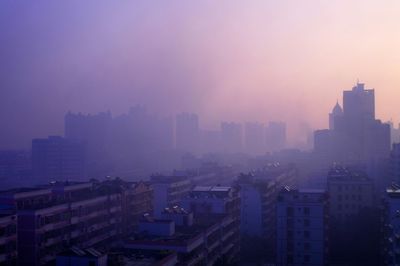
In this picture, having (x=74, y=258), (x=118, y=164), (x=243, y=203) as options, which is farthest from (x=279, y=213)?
(x=118, y=164)

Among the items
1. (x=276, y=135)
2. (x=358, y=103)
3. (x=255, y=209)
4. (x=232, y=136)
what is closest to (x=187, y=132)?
(x=232, y=136)

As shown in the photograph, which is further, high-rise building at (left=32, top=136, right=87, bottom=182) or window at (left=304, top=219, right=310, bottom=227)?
high-rise building at (left=32, top=136, right=87, bottom=182)

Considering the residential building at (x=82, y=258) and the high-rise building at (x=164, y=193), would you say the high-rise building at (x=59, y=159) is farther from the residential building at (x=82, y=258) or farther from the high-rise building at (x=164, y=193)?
the residential building at (x=82, y=258)

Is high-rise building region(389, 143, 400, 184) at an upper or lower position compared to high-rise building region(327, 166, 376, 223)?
upper

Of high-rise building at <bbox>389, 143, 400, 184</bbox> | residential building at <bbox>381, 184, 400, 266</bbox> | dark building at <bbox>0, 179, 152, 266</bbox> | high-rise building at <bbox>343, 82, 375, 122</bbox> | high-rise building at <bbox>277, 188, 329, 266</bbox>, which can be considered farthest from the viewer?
high-rise building at <bbox>343, 82, 375, 122</bbox>

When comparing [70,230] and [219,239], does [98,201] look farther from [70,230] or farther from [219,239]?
[219,239]

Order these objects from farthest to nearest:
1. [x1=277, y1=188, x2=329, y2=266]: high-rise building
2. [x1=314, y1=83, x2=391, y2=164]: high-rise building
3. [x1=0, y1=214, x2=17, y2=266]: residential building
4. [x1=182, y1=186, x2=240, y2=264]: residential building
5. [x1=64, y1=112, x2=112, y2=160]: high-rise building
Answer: [x1=64, y1=112, x2=112, y2=160]: high-rise building < [x1=314, y1=83, x2=391, y2=164]: high-rise building < [x1=277, y1=188, x2=329, y2=266]: high-rise building < [x1=182, y1=186, x2=240, y2=264]: residential building < [x1=0, y1=214, x2=17, y2=266]: residential building

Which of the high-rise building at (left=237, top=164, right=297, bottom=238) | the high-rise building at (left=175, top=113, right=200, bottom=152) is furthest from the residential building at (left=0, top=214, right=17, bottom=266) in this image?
the high-rise building at (left=175, top=113, right=200, bottom=152)

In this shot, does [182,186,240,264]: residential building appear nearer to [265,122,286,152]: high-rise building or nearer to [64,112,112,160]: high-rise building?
[64,112,112,160]: high-rise building

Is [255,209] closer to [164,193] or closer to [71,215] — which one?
[164,193]

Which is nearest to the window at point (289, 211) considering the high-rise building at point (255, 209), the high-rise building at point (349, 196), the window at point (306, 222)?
the window at point (306, 222)
